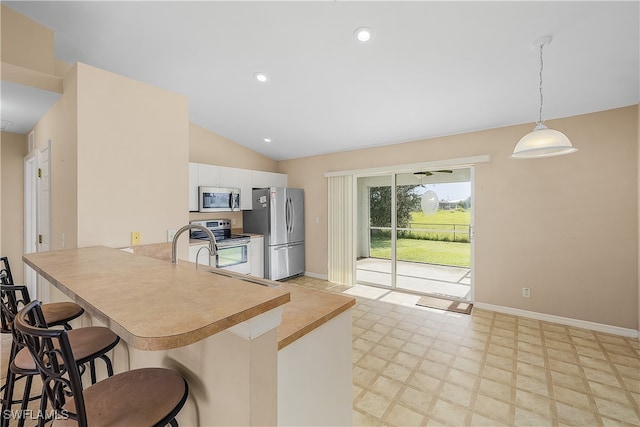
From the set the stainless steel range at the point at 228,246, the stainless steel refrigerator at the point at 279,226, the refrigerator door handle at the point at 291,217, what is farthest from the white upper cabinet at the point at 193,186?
the refrigerator door handle at the point at 291,217

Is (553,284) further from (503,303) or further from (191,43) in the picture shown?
(191,43)

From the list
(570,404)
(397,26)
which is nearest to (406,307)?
(570,404)

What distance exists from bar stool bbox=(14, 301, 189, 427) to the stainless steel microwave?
344 cm

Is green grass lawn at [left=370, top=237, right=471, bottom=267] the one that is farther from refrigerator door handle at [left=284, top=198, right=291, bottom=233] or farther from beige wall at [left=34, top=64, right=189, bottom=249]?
beige wall at [left=34, top=64, right=189, bottom=249]

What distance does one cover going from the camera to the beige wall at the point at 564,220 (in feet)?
10.0

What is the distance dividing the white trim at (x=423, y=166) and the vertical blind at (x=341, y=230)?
17 cm

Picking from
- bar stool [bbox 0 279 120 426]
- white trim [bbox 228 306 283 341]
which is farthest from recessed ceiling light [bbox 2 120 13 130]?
white trim [bbox 228 306 283 341]

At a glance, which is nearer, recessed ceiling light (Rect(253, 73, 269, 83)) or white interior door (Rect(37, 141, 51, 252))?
white interior door (Rect(37, 141, 51, 252))

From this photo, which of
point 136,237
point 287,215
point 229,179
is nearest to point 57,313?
point 136,237

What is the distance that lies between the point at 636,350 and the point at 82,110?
5.33 metres

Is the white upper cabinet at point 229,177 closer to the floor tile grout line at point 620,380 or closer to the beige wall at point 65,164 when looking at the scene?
the beige wall at point 65,164

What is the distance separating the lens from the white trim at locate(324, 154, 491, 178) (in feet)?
12.7

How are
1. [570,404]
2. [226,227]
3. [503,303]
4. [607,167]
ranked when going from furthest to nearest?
[226,227]
[503,303]
[607,167]
[570,404]

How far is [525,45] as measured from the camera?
2.32 meters
